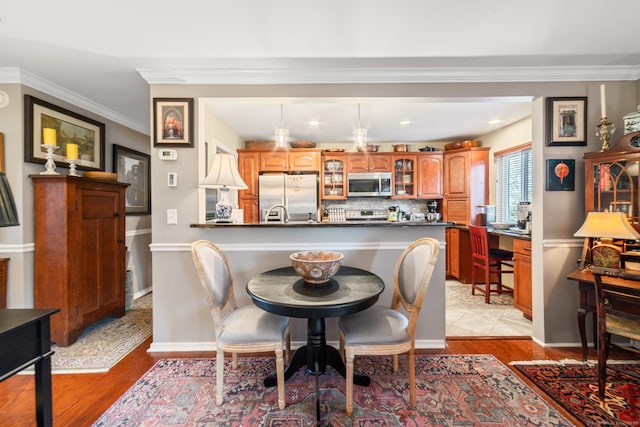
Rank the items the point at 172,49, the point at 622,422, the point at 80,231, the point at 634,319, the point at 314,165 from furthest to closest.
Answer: the point at 314,165 → the point at 80,231 → the point at 172,49 → the point at 634,319 → the point at 622,422

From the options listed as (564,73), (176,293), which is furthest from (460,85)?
(176,293)

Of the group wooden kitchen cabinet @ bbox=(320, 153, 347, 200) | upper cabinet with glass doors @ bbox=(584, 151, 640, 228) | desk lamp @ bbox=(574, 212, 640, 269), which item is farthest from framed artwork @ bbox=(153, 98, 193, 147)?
upper cabinet with glass doors @ bbox=(584, 151, 640, 228)

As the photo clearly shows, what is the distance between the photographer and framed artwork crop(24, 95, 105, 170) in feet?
8.00

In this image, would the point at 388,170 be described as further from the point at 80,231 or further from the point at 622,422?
the point at 80,231

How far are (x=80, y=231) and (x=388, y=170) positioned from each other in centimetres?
422

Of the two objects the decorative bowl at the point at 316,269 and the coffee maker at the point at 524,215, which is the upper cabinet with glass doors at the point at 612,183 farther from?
the decorative bowl at the point at 316,269

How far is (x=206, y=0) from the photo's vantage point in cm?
154

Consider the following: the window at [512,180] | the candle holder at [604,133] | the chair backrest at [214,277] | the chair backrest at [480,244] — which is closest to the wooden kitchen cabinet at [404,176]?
the window at [512,180]

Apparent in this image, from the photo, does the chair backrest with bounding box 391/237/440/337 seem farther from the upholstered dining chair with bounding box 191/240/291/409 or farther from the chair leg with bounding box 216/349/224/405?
the chair leg with bounding box 216/349/224/405

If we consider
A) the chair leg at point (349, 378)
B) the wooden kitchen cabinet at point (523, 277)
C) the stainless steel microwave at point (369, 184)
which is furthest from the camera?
the stainless steel microwave at point (369, 184)

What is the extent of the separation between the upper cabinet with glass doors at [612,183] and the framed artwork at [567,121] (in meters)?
0.20

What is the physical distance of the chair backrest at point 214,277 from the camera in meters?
1.71

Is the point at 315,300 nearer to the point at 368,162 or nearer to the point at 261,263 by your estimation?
the point at 261,263

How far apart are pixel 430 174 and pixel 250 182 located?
312 centimetres
